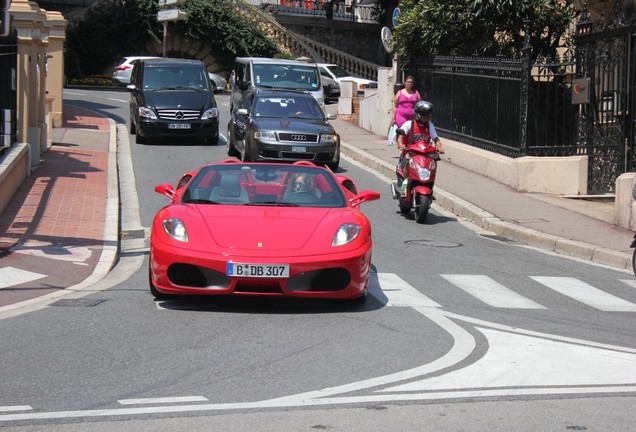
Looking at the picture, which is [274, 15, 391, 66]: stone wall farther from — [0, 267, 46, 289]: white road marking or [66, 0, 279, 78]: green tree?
[0, 267, 46, 289]: white road marking

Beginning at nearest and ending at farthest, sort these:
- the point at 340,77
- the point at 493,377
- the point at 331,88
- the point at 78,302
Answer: the point at 493,377 < the point at 78,302 < the point at 331,88 < the point at 340,77

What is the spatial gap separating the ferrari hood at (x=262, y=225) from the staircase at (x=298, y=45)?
4392 centimetres

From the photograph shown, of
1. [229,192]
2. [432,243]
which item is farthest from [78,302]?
[432,243]

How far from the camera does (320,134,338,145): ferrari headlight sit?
73.9 ft

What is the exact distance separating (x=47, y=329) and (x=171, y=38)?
148 feet

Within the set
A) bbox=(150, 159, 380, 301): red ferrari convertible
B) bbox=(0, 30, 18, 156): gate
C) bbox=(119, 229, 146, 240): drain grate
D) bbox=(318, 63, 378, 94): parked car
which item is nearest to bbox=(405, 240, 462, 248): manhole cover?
bbox=(119, 229, 146, 240): drain grate

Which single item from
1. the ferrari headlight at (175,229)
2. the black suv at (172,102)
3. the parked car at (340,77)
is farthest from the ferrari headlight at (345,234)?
the parked car at (340,77)

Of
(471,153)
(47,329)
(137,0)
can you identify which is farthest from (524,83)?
(137,0)

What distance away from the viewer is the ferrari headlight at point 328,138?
22.5 m

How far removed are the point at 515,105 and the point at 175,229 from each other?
40.7 feet

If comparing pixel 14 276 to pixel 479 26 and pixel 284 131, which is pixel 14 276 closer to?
pixel 284 131

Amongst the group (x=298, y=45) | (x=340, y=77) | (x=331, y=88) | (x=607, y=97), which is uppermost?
(x=298, y=45)

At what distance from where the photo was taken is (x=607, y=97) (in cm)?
1980

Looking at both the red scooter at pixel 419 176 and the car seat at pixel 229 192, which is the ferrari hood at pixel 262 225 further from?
the red scooter at pixel 419 176
